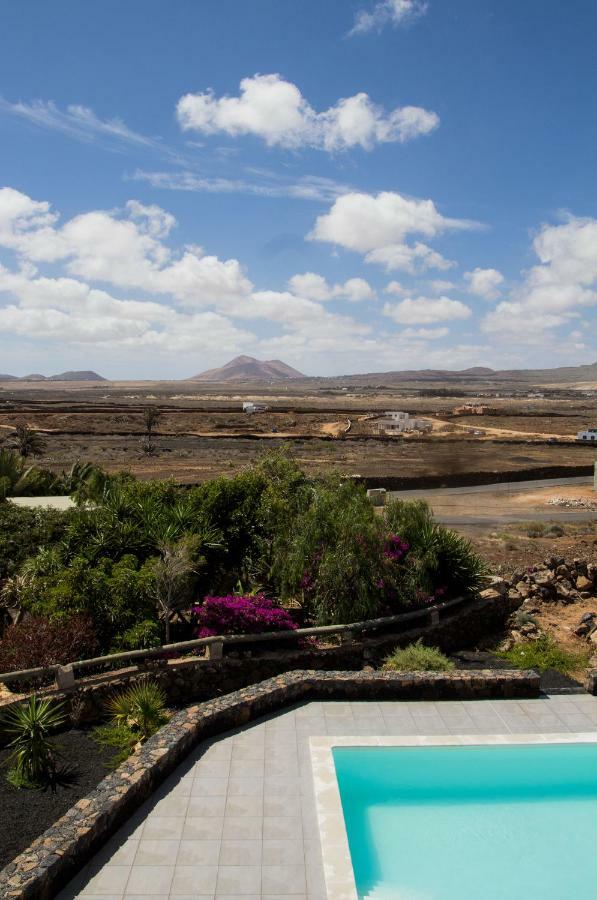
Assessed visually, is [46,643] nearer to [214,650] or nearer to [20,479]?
[214,650]

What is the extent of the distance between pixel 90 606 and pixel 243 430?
7904 cm

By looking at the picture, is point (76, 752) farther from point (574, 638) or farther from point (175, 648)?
point (574, 638)

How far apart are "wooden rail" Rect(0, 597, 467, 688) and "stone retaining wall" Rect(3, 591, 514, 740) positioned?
0.72 ft

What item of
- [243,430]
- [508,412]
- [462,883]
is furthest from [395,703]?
[508,412]

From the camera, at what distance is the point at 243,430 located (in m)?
92.3

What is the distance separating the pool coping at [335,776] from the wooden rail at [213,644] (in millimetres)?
3548

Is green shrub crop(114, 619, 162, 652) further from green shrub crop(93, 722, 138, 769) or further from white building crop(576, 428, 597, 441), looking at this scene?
white building crop(576, 428, 597, 441)

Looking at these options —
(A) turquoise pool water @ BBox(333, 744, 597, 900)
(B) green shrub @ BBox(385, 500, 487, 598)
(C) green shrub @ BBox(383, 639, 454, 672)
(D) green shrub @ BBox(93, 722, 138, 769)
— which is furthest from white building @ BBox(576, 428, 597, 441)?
(D) green shrub @ BBox(93, 722, 138, 769)

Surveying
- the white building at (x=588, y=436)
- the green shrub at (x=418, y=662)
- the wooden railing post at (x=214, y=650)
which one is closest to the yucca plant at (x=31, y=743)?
the wooden railing post at (x=214, y=650)

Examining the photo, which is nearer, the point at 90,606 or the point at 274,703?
the point at 274,703

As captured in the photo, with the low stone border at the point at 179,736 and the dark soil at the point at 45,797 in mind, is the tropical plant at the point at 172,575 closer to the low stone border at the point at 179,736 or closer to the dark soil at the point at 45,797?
the low stone border at the point at 179,736

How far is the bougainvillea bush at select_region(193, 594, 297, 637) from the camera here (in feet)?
47.1

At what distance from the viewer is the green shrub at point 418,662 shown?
13.7 meters

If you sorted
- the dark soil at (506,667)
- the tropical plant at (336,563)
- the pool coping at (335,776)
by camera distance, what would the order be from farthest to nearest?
1. the tropical plant at (336,563)
2. the dark soil at (506,667)
3. the pool coping at (335,776)
